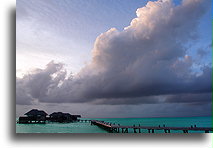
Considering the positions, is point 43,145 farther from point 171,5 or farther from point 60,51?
point 171,5

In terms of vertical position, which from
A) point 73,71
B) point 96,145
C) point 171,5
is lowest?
point 96,145

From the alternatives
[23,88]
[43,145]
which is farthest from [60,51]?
[43,145]

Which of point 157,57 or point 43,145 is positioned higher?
point 157,57

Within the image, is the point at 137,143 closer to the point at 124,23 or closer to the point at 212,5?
the point at 124,23

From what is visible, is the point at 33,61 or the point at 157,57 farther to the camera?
the point at 157,57

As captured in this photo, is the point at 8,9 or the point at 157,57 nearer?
the point at 8,9

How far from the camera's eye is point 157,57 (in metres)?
5.63

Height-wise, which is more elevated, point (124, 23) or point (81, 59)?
point (124, 23)

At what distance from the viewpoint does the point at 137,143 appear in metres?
5.08

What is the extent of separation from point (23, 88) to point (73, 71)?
115cm

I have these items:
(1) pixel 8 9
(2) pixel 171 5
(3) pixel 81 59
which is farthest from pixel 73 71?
(2) pixel 171 5

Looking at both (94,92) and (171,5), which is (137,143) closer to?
(94,92)
